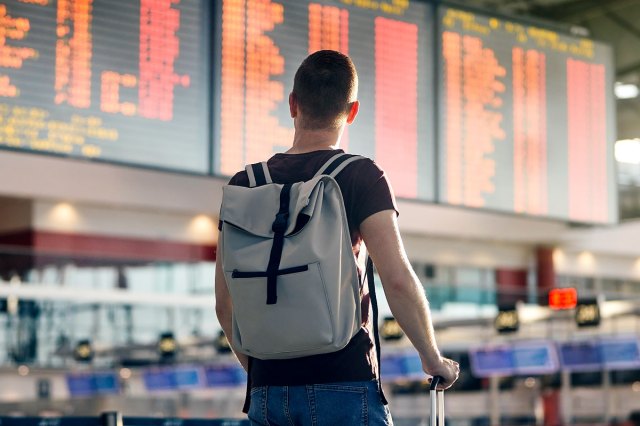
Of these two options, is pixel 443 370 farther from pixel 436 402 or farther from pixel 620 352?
pixel 620 352

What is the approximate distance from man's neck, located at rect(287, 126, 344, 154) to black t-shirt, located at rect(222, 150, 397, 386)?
37 mm

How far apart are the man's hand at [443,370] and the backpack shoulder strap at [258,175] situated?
0.47 meters

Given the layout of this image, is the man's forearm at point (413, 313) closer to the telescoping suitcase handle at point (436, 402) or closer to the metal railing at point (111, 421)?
the telescoping suitcase handle at point (436, 402)

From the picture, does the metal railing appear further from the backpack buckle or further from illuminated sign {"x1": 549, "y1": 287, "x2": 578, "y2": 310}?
illuminated sign {"x1": 549, "y1": 287, "x2": 578, "y2": 310}

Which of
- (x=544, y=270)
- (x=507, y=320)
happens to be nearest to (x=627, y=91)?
(x=544, y=270)

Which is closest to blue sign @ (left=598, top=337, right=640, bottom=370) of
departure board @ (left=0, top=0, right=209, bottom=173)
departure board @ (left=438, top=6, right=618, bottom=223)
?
departure board @ (left=438, top=6, right=618, bottom=223)

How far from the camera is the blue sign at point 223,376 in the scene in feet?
60.6

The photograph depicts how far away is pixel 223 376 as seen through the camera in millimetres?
18531

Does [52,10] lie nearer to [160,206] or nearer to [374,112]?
[374,112]

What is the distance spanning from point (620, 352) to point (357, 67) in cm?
819

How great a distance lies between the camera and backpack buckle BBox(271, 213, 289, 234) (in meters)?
2.21

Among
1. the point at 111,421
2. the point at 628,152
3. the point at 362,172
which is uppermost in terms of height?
the point at 628,152

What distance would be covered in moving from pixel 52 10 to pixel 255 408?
4798 millimetres

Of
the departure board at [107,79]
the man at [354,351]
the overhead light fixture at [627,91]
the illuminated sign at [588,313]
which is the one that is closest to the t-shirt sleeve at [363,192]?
the man at [354,351]
